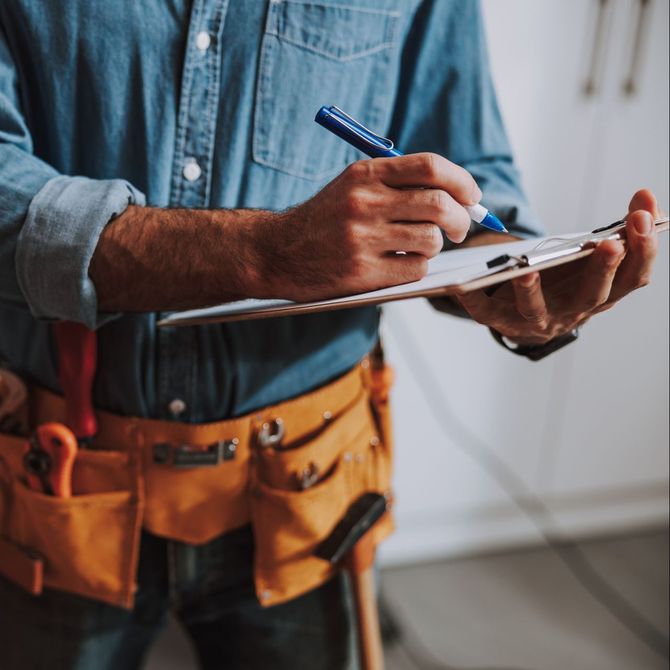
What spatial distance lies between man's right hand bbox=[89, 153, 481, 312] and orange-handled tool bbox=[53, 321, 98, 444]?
104 millimetres

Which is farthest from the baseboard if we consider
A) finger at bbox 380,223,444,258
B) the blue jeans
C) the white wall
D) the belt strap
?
finger at bbox 380,223,444,258

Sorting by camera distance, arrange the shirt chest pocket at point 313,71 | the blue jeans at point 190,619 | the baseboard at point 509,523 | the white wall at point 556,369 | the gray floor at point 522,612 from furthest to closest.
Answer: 1. the baseboard at point 509,523
2. the gray floor at point 522,612
3. the white wall at point 556,369
4. the blue jeans at point 190,619
5. the shirt chest pocket at point 313,71

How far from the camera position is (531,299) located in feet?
1.69

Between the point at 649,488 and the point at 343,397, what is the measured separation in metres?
1.27

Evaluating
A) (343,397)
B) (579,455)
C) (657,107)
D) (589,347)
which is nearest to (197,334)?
(343,397)

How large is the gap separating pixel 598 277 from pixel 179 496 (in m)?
0.47

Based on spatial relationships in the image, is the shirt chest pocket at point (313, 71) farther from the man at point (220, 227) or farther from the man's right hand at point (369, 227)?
the man's right hand at point (369, 227)

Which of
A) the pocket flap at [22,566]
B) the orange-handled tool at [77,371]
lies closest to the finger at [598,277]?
the orange-handled tool at [77,371]

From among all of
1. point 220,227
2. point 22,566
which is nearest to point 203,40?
point 220,227

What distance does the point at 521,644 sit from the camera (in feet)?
5.03

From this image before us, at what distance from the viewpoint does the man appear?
1.64 feet

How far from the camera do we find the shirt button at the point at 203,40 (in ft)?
2.10

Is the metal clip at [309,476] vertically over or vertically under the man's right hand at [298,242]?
under

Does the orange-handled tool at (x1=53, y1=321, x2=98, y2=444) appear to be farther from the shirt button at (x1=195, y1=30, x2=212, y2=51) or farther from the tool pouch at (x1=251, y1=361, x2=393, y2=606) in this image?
the shirt button at (x1=195, y1=30, x2=212, y2=51)
